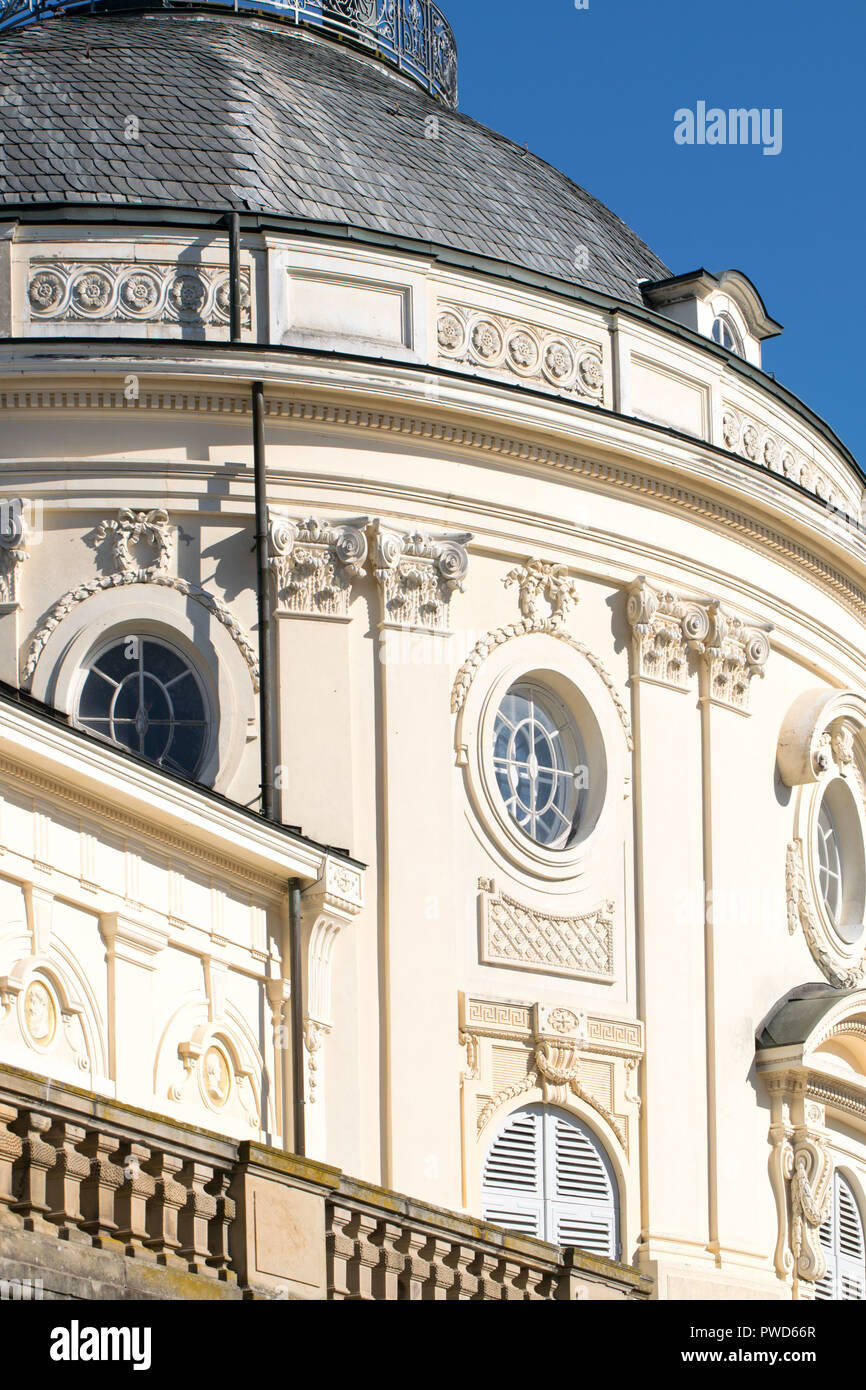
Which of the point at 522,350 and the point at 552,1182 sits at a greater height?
the point at 522,350

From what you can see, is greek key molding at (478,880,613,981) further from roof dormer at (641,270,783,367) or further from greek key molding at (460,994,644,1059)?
roof dormer at (641,270,783,367)

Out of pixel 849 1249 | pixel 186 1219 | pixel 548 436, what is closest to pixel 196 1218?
pixel 186 1219

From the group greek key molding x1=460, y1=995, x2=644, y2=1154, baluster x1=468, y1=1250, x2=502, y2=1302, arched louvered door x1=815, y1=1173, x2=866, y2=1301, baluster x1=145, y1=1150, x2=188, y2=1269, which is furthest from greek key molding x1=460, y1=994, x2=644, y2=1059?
baluster x1=145, y1=1150, x2=188, y2=1269

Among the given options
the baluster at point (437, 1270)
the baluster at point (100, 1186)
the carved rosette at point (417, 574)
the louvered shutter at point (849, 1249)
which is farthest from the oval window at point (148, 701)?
the baluster at point (100, 1186)

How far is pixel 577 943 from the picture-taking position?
Answer: 2688cm

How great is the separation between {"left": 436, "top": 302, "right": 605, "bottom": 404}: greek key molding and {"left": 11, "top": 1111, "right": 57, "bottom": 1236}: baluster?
16.7m

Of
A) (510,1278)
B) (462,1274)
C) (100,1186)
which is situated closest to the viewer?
(100,1186)

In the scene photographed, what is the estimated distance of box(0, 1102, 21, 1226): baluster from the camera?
37.9 feet

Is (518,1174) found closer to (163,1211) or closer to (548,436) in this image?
(548,436)

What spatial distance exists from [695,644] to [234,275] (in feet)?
19.9

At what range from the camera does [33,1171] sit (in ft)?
38.7

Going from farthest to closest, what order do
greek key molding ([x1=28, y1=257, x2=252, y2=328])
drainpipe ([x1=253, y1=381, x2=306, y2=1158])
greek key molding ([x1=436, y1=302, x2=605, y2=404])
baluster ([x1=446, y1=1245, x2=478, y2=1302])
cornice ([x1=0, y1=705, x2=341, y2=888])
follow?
greek key molding ([x1=436, y1=302, x2=605, y2=404]) → greek key molding ([x1=28, y1=257, x2=252, y2=328]) → drainpipe ([x1=253, y1=381, x2=306, y2=1158]) → cornice ([x1=0, y1=705, x2=341, y2=888]) → baluster ([x1=446, y1=1245, x2=478, y2=1302])
